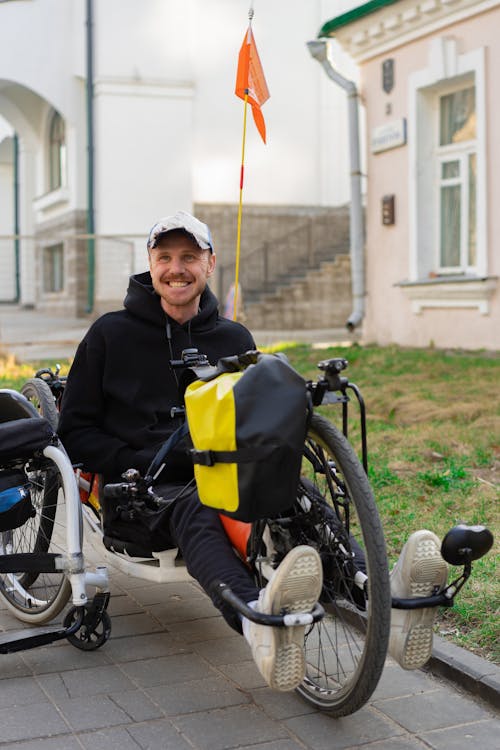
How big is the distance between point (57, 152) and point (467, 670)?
944 inches

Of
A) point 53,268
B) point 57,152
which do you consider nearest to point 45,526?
point 53,268

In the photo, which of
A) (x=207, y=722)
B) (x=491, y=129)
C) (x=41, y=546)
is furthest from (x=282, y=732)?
(x=491, y=129)

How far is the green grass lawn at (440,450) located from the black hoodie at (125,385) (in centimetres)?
126

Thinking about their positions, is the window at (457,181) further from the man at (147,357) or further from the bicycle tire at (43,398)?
the man at (147,357)

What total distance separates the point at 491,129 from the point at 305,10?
12624 mm

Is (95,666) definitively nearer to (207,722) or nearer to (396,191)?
(207,722)

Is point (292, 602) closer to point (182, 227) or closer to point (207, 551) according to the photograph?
point (207, 551)

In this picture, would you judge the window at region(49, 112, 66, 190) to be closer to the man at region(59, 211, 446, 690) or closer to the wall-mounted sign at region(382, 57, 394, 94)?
the wall-mounted sign at region(382, 57, 394, 94)

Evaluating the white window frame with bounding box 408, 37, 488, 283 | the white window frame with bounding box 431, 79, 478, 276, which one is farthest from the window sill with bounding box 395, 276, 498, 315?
the white window frame with bounding box 431, 79, 478, 276

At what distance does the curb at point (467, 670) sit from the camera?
3174 millimetres

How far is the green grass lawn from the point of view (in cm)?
387

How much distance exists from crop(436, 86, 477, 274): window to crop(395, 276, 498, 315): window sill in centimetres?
38

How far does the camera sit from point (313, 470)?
122 inches

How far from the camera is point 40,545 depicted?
410cm
